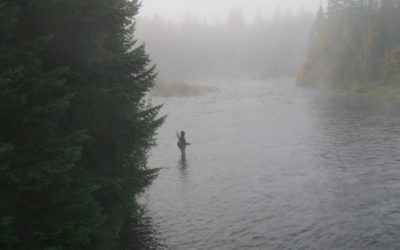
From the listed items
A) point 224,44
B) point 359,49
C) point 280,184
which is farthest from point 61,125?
point 224,44

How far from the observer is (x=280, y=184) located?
23.6 meters

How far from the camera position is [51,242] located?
10023 millimetres

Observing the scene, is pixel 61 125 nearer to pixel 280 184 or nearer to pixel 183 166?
pixel 280 184

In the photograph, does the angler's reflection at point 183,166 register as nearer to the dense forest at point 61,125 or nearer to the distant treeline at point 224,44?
the dense forest at point 61,125

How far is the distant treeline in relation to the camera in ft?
496

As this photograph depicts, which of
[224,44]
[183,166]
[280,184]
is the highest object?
[224,44]

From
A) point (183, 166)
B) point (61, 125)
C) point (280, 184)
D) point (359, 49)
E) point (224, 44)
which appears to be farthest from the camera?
point (224, 44)

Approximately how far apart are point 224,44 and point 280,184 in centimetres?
15723

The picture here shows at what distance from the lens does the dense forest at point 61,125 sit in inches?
378

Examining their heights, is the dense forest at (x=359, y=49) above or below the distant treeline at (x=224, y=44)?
below

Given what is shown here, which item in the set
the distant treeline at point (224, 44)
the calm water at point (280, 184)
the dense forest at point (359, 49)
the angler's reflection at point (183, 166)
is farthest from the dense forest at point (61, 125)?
the distant treeline at point (224, 44)

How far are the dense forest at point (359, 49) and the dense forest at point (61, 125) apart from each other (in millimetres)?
62473

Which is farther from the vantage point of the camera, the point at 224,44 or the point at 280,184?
the point at 224,44

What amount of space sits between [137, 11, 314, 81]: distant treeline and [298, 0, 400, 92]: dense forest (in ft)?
158
